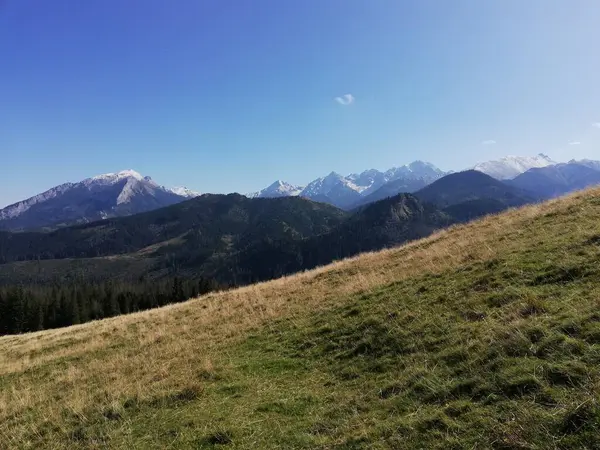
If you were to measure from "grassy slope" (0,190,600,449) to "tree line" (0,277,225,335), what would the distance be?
254ft

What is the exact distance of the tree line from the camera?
9969cm

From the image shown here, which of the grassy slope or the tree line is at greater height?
the grassy slope

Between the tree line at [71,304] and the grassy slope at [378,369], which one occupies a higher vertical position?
the grassy slope at [378,369]

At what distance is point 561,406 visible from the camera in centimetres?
612

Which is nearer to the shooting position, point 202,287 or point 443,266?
point 443,266

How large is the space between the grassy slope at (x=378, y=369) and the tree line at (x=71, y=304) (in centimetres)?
7730

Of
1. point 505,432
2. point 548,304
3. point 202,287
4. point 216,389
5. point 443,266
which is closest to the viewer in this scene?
point 505,432

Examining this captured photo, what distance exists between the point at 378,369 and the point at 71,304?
12257cm

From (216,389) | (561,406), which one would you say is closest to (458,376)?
(561,406)

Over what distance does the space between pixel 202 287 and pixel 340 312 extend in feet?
395

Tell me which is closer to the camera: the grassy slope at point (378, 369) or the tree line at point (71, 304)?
the grassy slope at point (378, 369)

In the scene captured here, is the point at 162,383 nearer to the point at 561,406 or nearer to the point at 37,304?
the point at 561,406

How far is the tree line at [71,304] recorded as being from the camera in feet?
327

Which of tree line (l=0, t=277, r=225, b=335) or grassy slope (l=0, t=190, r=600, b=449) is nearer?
grassy slope (l=0, t=190, r=600, b=449)
